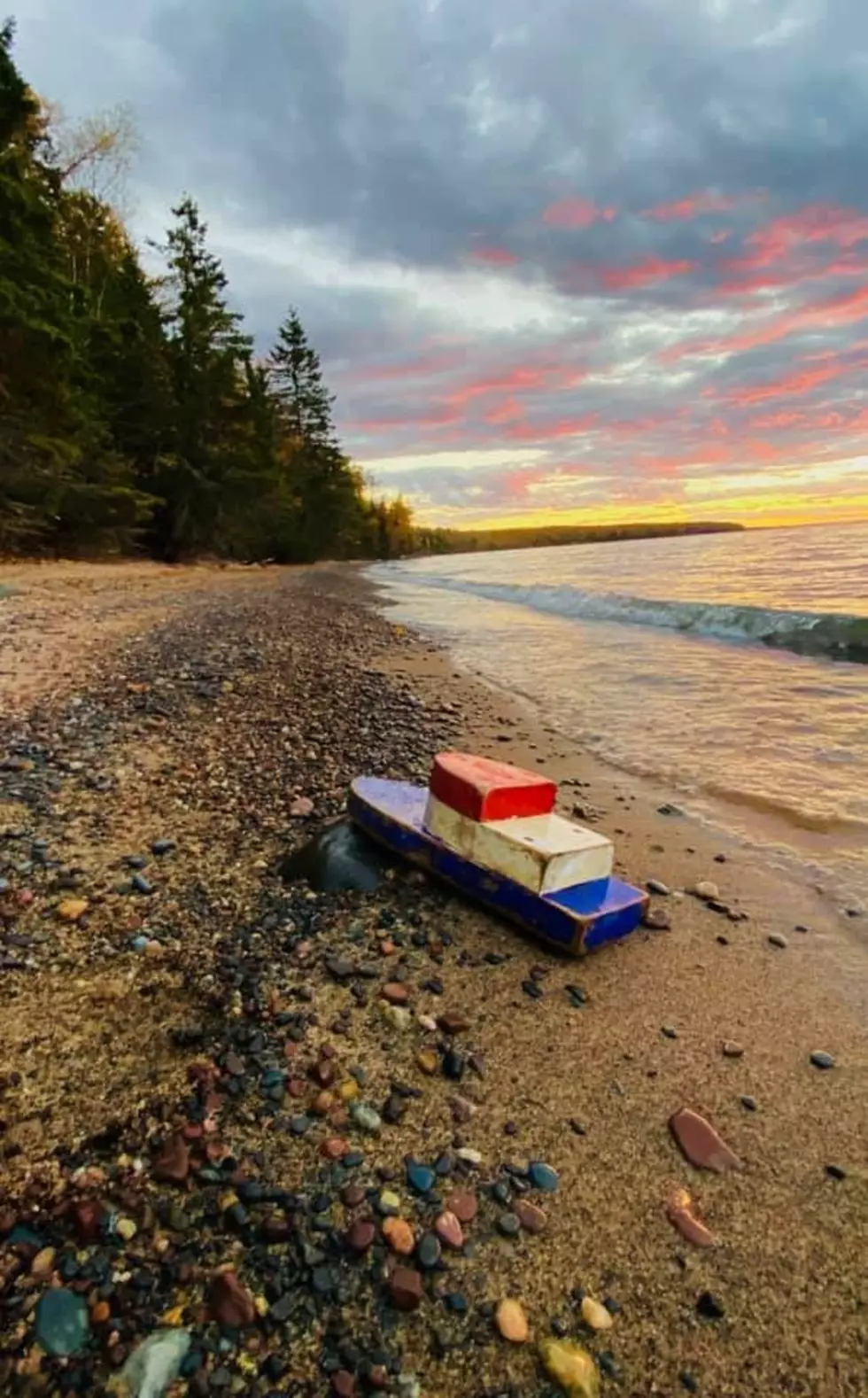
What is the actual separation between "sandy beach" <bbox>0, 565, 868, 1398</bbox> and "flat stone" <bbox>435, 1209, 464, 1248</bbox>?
0.08 ft

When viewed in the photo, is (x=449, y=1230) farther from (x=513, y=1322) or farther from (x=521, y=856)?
(x=521, y=856)

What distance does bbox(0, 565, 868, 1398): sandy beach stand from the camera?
1.81 metres

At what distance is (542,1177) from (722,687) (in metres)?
9.71

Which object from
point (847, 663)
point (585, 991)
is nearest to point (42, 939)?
point (585, 991)

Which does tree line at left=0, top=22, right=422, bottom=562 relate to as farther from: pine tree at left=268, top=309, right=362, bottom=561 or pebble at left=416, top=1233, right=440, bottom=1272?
pebble at left=416, top=1233, right=440, bottom=1272

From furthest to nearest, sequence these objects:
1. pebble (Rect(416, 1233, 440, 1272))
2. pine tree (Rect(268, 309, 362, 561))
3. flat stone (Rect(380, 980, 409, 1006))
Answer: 1. pine tree (Rect(268, 309, 362, 561))
2. flat stone (Rect(380, 980, 409, 1006))
3. pebble (Rect(416, 1233, 440, 1272))

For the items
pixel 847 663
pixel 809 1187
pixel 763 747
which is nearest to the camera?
pixel 809 1187

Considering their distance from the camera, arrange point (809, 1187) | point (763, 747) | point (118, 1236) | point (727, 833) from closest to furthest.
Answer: point (118, 1236) < point (809, 1187) < point (727, 833) < point (763, 747)

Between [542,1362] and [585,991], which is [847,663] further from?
[542,1362]

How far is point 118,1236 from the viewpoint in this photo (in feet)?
6.39

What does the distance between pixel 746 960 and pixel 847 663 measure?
38.4 ft

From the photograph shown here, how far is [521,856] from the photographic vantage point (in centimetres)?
343

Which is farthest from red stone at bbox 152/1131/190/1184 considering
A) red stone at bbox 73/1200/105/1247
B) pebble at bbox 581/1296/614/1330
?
Answer: pebble at bbox 581/1296/614/1330

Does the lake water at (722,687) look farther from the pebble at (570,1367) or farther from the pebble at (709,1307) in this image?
the pebble at (570,1367)
